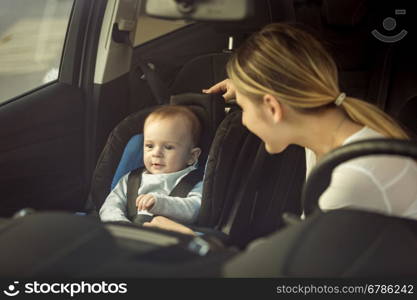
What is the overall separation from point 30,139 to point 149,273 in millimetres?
1057

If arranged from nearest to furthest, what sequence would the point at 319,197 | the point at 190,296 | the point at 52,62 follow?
the point at 190,296, the point at 319,197, the point at 52,62

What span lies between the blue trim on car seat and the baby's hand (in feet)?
0.58

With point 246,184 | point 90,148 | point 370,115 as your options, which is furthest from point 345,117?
point 90,148

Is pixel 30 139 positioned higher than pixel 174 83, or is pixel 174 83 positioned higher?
pixel 174 83

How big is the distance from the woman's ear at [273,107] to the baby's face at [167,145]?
1.58ft

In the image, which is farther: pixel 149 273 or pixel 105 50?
pixel 105 50

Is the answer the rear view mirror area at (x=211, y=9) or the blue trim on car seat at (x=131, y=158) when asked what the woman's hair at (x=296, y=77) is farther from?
the blue trim on car seat at (x=131, y=158)

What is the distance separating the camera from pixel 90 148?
1999 millimetres

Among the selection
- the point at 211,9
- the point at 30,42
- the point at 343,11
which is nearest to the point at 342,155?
the point at 211,9

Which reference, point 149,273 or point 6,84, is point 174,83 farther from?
point 149,273

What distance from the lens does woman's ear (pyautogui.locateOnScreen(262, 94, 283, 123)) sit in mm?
1270

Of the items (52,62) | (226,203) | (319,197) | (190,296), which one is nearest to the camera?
(190,296)

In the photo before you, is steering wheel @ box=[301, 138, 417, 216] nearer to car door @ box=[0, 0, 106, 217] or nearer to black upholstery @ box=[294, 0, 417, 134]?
car door @ box=[0, 0, 106, 217]

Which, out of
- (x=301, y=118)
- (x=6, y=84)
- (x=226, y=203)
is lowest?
(x=226, y=203)
